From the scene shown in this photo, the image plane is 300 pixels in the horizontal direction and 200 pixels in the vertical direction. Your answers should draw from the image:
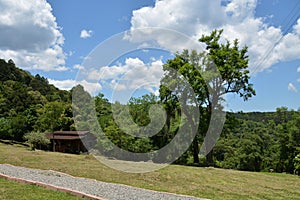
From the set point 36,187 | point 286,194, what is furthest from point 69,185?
point 286,194

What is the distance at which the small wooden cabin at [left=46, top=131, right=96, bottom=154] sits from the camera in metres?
27.1

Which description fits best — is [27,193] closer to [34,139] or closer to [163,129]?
[163,129]

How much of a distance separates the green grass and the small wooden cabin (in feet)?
64.3

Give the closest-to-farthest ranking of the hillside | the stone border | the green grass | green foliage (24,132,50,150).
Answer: the green grass
the stone border
green foliage (24,132,50,150)
the hillside

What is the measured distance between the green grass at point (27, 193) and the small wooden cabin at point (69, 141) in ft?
64.3

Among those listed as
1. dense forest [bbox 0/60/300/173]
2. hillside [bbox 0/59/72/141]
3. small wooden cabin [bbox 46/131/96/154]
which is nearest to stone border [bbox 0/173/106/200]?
dense forest [bbox 0/60/300/173]

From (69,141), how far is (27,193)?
23326mm

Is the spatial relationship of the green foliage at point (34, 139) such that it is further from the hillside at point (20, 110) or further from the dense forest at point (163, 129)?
the hillside at point (20, 110)

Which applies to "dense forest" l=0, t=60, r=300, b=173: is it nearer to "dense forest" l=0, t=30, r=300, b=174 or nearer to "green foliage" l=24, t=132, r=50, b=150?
"dense forest" l=0, t=30, r=300, b=174

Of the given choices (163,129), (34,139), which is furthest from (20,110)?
(163,129)

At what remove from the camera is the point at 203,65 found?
1989 centimetres

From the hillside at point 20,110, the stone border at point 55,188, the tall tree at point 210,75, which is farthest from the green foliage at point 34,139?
the stone border at point 55,188

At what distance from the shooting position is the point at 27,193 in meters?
6.26

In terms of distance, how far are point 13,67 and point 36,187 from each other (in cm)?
6123
